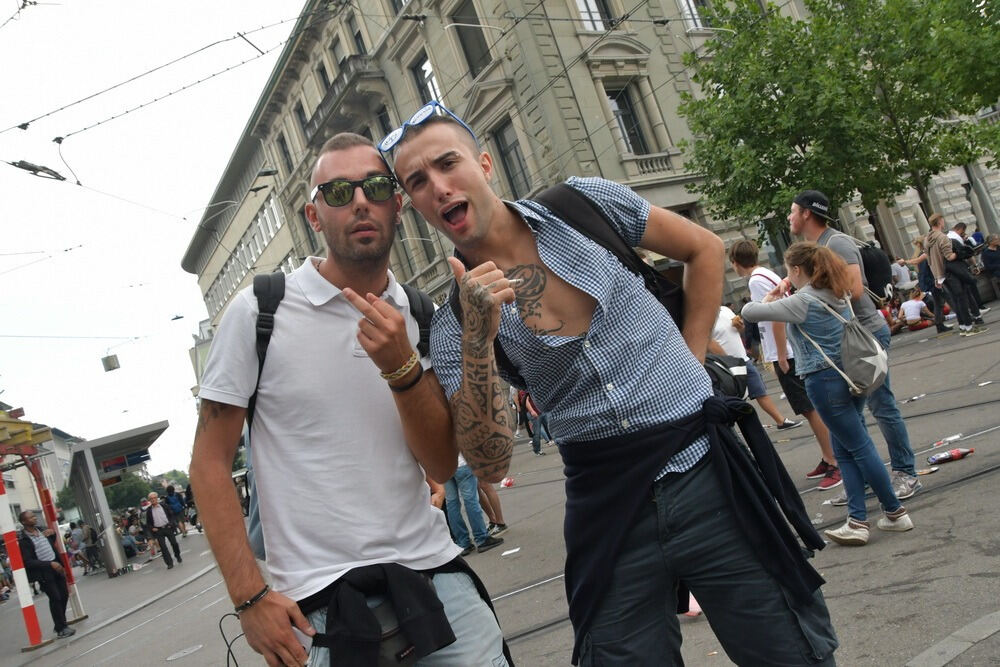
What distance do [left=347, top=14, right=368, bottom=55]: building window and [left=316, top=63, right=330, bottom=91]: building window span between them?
2.43m

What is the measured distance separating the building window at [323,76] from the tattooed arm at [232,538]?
32.4 m

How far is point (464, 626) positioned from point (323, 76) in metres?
33.4

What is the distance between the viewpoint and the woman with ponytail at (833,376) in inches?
186

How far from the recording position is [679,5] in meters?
26.2

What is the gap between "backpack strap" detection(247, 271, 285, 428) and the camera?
229 cm

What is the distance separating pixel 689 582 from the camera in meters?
2.13

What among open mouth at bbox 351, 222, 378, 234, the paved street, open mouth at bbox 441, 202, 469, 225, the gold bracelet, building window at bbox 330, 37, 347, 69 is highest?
building window at bbox 330, 37, 347, 69

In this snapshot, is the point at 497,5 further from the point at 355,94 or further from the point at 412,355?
the point at 412,355

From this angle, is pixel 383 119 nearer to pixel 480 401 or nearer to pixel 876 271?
pixel 876 271

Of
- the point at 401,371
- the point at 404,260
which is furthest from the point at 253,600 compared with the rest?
the point at 404,260

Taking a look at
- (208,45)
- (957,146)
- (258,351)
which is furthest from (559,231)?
(957,146)

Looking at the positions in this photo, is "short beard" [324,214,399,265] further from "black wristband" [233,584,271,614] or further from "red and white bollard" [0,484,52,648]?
"red and white bollard" [0,484,52,648]

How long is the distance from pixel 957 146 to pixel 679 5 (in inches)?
393

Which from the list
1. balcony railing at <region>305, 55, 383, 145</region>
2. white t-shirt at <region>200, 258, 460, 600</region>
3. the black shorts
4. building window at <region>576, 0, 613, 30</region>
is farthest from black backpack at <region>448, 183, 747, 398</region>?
balcony railing at <region>305, 55, 383, 145</region>
